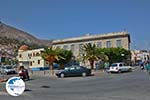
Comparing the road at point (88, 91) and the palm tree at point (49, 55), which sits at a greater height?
the palm tree at point (49, 55)

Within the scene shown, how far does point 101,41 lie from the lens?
107938mm

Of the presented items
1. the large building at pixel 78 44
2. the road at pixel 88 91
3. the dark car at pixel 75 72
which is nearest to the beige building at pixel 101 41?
the large building at pixel 78 44

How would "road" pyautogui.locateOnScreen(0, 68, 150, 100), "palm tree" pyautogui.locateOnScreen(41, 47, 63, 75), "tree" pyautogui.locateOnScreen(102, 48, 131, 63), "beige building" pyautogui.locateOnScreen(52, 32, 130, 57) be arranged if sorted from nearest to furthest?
1. "road" pyautogui.locateOnScreen(0, 68, 150, 100)
2. "palm tree" pyautogui.locateOnScreen(41, 47, 63, 75)
3. "tree" pyautogui.locateOnScreen(102, 48, 131, 63)
4. "beige building" pyautogui.locateOnScreen(52, 32, 130, 57)

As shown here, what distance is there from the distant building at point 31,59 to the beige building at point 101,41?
48.9ft

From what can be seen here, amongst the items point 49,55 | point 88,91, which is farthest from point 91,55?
point 88,91

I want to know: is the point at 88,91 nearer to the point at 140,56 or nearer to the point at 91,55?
A: the point at 91,55

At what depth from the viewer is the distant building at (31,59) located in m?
97.3

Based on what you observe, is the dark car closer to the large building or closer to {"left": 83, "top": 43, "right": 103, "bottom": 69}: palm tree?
{"left": 83, "top": 43, "right": 103, "bottom": 69}: palm tree

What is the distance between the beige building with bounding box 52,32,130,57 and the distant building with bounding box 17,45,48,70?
14.9m

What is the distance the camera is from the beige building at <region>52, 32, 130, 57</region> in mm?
102256

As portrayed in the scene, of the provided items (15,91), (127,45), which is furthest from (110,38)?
(15,91)

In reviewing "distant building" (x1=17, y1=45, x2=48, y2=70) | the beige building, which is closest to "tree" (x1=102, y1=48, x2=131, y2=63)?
the beige building

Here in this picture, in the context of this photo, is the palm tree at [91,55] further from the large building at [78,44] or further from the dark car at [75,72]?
the large building at [78,44]

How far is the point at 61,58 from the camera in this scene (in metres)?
78.2
